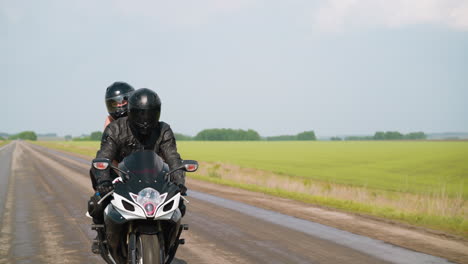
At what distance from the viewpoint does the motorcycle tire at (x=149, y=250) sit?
3.95 metres

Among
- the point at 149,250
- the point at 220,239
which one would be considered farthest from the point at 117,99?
the point at 220,239

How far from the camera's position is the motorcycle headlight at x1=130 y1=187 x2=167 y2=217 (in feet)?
12.7

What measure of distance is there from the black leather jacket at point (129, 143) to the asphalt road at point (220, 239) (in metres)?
1.98

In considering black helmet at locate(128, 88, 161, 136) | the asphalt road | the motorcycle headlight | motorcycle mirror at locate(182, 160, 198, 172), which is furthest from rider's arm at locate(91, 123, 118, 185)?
the asphalt road

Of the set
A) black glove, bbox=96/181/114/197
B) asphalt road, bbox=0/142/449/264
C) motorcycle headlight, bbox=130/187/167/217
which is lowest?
asphalt road, bbox=0/142/449/264

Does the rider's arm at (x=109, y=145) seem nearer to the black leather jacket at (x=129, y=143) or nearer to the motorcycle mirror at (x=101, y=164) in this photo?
the black leather jacket at (x=129, y=143)

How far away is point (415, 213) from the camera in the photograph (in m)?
11.0

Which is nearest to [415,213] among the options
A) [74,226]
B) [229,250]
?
[229,250]

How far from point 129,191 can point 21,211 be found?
8.45 m

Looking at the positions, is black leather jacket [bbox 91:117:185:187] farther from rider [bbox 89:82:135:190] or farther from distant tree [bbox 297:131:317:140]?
distant tree [bbox 297:131:317:140]

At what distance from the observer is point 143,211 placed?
387 cm

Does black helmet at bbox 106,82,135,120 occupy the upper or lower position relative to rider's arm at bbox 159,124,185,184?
upper

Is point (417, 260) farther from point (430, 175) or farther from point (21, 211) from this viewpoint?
point (430, 175)

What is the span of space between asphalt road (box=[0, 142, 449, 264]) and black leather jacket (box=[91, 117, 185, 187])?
1.98 meters
